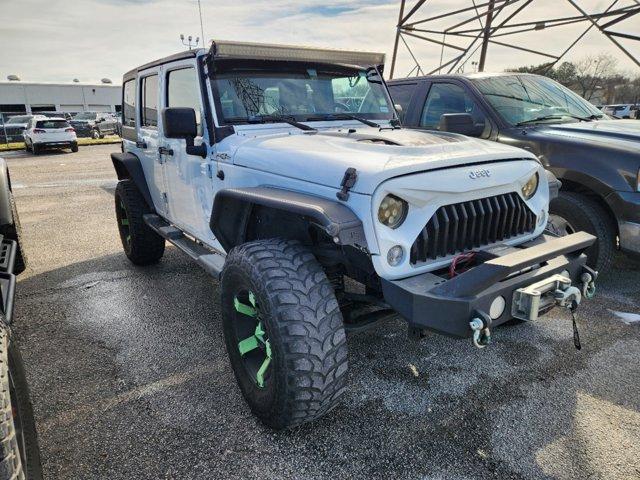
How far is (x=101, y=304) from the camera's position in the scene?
165 inches

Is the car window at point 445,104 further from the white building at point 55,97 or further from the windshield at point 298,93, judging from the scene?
the white building at point 55,97

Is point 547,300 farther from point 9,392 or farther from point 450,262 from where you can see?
point 9,392

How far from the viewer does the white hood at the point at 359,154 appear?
7.20ft

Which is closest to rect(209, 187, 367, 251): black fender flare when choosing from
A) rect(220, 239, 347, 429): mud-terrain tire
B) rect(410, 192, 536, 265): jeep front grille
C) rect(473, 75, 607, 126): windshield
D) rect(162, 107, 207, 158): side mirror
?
rect(220, 239, 347, 429): mud-terrain tire

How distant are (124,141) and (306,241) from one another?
365 centimetres

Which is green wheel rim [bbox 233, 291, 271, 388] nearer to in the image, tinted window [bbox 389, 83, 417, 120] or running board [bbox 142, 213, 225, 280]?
running board [bbox 142, 213, 225, 280]

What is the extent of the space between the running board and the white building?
44102 mm

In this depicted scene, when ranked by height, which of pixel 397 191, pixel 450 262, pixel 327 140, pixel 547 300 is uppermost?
pixel 327 140

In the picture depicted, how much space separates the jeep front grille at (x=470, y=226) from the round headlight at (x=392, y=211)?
0.46 feet

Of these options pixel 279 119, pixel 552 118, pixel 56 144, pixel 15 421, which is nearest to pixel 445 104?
pixel 552 118

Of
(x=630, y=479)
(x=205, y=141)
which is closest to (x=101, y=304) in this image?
(x=205, y=141)

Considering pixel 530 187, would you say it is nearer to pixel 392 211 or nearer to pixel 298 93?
pixel 392 211

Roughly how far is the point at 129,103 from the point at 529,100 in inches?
172

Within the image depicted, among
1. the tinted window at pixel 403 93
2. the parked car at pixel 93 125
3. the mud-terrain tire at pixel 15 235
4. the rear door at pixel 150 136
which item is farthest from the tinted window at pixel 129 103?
the parked car at pixel 93 125
